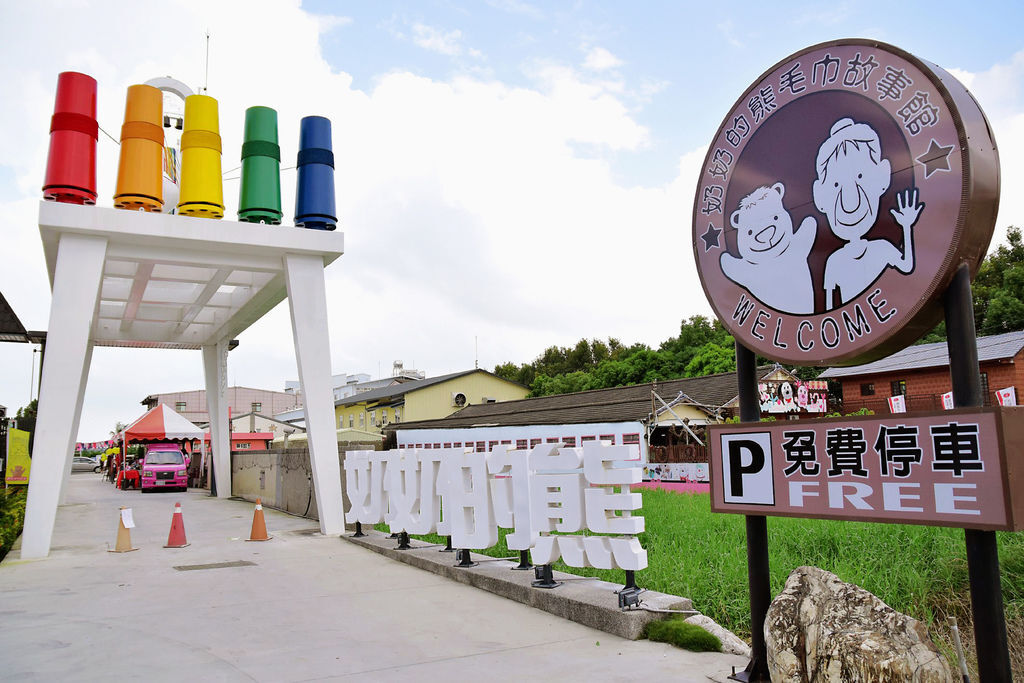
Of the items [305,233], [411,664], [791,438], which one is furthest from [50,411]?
[791,438]

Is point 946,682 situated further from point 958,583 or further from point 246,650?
point 246,650

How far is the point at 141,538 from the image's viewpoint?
13102 mm

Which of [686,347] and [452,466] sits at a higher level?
[686,347]

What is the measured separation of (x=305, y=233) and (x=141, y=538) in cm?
636

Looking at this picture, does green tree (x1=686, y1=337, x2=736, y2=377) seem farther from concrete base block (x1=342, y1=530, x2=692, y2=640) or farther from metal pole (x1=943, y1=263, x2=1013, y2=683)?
metal pole (x1=943, y1=263, x2=1013, y2=683)

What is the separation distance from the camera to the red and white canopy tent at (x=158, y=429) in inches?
1299

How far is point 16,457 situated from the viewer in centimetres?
1798

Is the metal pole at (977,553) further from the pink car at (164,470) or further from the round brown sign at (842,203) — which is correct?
the pink car at (164,470)

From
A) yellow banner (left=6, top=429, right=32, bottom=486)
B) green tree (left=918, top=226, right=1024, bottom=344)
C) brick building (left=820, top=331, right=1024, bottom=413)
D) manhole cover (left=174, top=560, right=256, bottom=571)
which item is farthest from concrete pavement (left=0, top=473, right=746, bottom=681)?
green tree (left=918, top=226, right=1024, bottom=344)

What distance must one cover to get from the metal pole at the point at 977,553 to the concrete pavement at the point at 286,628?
1603 mm

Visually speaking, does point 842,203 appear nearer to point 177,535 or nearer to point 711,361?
point 177,535

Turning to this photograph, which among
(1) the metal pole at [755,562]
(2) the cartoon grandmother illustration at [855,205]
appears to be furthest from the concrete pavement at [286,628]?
(2) the cartoon grandmother illustration at [855,205]

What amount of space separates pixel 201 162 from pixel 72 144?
2.06 metres

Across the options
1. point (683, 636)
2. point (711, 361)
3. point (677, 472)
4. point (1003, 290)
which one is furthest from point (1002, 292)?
point (683, 636)
